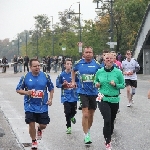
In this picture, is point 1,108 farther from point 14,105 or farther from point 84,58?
point 84,58

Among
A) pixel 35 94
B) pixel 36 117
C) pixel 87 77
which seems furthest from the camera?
pixel 87 77

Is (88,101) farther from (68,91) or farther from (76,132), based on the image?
(76,132)

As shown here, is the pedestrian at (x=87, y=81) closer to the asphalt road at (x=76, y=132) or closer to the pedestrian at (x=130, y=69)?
the asphalt road at (x=76, y=132)

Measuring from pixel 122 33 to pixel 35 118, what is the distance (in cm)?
5302

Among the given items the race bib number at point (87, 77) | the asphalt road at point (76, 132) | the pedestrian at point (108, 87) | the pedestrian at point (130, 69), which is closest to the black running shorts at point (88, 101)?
the race bib number at point (87, 77)

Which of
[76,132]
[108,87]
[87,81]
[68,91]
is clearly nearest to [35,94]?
[108,87]

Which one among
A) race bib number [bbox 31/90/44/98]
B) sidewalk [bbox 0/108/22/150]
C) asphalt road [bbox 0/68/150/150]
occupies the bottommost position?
asphalt road [bbox 0/68/150/150]

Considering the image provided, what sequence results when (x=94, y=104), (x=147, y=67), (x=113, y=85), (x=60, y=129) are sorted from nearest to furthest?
(x=113, y=85) → (x=94, y=104) → (x=60, y=129) → (x=147, y=67)

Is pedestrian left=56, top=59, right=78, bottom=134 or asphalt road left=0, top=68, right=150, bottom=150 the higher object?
pedestrian left=56, top=59, right=78, bottom=134

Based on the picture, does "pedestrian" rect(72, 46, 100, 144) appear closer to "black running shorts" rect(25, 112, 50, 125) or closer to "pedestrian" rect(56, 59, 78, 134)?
"pedestrian" rect(56, 59, 78, 134)

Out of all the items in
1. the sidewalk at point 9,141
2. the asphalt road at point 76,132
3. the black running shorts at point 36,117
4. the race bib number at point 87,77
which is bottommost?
the asphalt road at point 76,132

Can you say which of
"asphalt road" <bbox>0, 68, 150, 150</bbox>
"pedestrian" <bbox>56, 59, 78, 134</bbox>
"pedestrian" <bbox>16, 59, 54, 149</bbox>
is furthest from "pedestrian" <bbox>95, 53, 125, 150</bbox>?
"pedestrian" <bbox>56, 59, 78, 134</bbox>

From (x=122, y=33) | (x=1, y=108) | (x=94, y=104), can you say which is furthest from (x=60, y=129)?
(x=122, y=33)

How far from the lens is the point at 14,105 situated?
17438mm
